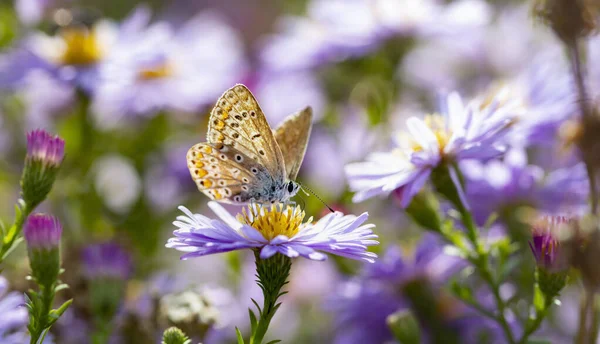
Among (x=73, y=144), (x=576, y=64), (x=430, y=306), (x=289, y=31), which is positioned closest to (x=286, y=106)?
(x=289, y=31)

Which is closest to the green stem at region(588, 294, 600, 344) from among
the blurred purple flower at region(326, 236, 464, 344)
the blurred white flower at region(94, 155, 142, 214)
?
the blurred purple flower at region(326, 236, 464, 344)

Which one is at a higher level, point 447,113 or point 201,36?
point 201,36

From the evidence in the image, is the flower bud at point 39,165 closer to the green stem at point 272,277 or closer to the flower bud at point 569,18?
the green stem at point 272,277

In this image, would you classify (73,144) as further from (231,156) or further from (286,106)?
(231,156)

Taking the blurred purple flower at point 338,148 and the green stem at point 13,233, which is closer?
the green stem at point 13,233

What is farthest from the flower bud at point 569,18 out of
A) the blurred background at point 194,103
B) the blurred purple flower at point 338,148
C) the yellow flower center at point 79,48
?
the yellow flower center at point 79,48

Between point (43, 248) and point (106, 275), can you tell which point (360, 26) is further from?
point (43, 248)
